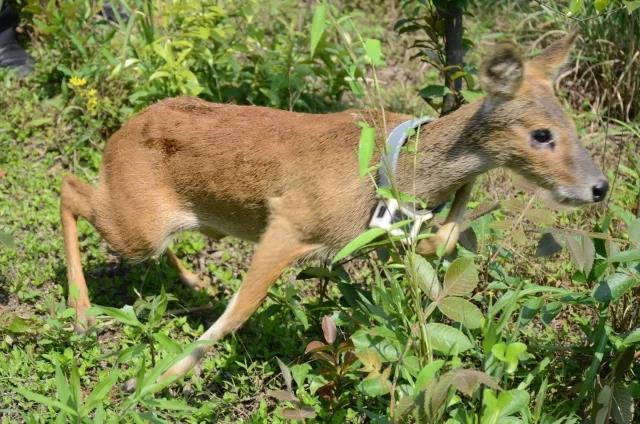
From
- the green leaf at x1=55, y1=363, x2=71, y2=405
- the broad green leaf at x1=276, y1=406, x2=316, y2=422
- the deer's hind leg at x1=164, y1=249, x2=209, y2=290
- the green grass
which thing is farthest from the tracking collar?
the deer's hind leg at x1=164, y1=249, x2=209, y2=290

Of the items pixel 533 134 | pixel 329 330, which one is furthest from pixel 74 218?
pixel 533 134

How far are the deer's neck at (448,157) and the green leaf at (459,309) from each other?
782 millimetres

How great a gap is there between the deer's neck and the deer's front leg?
0.24 ft

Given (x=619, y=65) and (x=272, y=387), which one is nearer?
(x=272, y=387)

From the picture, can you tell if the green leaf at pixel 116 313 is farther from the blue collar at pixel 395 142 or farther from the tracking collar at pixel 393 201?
the blue collar at pixel 395 142

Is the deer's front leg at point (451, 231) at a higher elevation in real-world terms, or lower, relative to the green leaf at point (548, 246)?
lower

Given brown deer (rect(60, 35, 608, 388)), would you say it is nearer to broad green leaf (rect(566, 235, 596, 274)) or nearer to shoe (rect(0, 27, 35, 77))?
broad green leaf (rect(566, 235, 596, 274))

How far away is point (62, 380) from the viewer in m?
3.39

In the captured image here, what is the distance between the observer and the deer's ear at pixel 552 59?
4227mm

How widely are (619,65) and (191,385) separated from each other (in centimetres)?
428

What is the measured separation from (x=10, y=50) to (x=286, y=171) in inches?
133

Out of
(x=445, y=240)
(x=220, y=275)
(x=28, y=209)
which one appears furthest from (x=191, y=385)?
(x=28, y=209)

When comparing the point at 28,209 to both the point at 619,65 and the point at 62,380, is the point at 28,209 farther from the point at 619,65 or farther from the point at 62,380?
the point at 619,65

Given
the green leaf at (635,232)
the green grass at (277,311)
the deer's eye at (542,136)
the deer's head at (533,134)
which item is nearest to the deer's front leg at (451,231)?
the green grass at (277,311)
